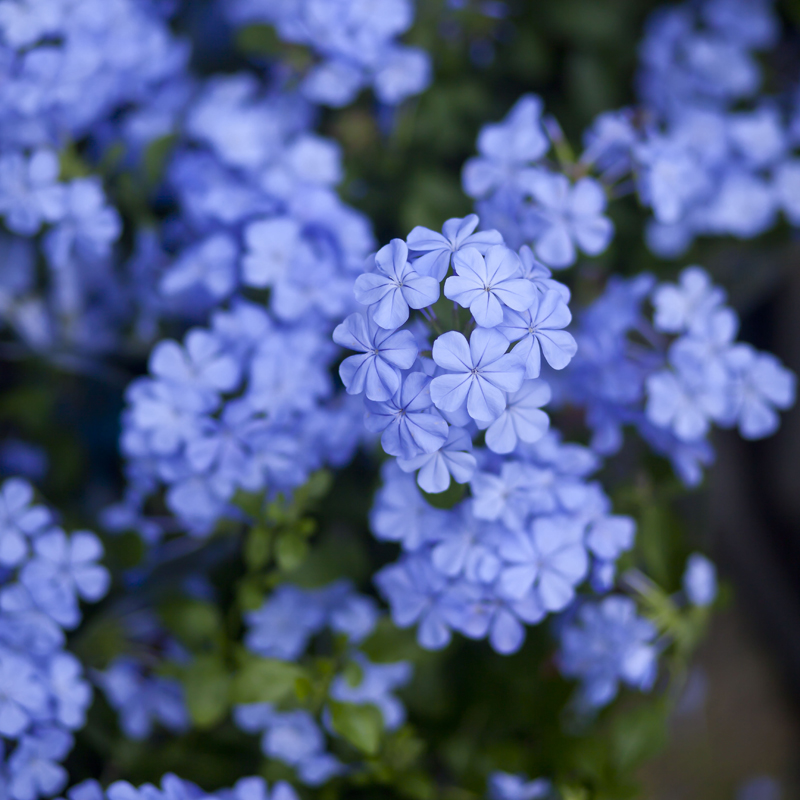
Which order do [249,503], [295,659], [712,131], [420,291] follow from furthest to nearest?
[712,131] → [295,659] → [249,503] → [420,291]

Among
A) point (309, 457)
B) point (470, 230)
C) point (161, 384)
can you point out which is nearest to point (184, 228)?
point (161, 384)

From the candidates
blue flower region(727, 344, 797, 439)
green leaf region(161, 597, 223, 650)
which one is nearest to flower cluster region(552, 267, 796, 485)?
blue flower region(727, 344, 797, 439)

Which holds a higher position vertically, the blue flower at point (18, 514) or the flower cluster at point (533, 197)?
the flower cluster at point (533, 197)

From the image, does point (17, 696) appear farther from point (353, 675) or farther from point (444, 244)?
point (444, 244)

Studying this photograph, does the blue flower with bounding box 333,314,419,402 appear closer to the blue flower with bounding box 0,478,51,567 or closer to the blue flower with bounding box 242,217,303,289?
the blue flower with bounding box 242,217,303,289

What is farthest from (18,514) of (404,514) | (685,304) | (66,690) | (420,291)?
(685,304)

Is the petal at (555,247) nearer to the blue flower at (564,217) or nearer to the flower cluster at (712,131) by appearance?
the blue flower at (564,217)

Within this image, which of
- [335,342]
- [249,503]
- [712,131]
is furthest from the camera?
[712,131]

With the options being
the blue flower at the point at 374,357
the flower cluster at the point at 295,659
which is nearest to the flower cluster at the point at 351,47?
the blue flower at the point at 374,357
